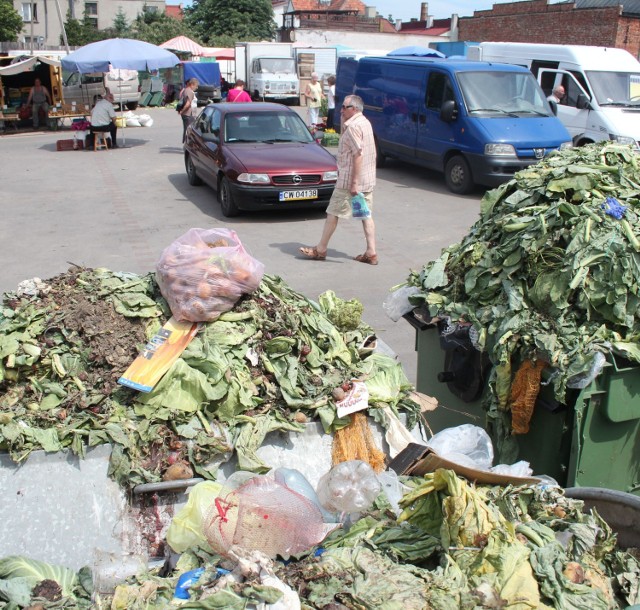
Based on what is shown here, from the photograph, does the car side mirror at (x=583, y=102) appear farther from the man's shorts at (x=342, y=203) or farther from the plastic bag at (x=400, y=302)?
the plastic bag at (x=400, y=302)

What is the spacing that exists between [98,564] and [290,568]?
93 cm

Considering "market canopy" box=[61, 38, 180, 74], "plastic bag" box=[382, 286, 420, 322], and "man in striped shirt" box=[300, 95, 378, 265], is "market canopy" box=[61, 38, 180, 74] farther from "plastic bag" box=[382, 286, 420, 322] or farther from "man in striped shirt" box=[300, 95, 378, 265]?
"plastic bag" box=[382, 286, 420, 322]

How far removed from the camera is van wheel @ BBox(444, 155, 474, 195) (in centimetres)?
1345

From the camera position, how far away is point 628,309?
4055 mm

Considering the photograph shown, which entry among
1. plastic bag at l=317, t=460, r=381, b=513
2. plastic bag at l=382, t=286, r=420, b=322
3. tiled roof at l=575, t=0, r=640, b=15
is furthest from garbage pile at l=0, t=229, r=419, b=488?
tiled roof at l=575, t=0, r=640, b=15

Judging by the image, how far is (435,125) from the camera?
14.0 metres

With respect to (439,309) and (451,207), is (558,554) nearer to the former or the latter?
(439,309)

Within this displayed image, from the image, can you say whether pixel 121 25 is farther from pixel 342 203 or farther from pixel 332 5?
pixel 342 203

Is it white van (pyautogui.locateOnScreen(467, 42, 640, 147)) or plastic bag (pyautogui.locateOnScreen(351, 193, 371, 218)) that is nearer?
plastic bag (pyautogui.locateOnScreen(351, 193, 371, 218))

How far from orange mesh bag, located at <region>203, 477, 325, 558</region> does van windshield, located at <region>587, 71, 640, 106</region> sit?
1380 centimetres

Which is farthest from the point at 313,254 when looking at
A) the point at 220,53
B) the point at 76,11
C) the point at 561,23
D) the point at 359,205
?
the point at 76,11

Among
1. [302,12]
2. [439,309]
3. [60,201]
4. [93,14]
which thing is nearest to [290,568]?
[439,309]

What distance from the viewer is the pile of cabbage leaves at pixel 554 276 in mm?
4004

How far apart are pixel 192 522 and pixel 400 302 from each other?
2.35 m
